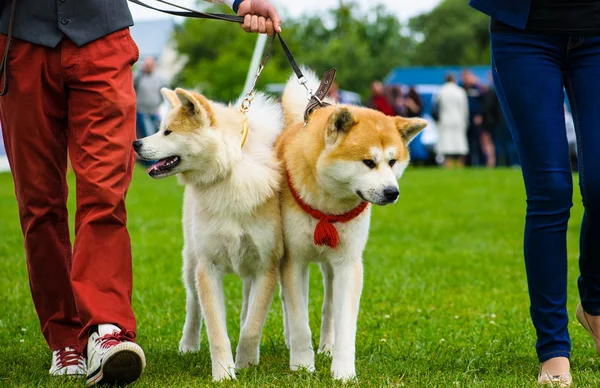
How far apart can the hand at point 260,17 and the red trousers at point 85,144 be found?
0.55 metres

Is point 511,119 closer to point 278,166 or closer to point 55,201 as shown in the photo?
point 278,166

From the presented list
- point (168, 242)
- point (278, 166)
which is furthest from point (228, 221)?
point (168, 242)

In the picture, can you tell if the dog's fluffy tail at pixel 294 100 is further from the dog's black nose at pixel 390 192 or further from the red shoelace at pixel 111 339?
the red shoelace at pixel 111 339

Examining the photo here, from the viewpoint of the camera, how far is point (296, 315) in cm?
377

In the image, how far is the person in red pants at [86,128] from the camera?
3.32 metres

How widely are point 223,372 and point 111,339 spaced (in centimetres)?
59

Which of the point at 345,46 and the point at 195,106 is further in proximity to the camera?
the point at 345,46

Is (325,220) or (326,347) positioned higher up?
(325,220)

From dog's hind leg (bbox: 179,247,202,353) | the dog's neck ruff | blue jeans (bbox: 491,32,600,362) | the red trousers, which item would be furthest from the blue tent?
the red trousers

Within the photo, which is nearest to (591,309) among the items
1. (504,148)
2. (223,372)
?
(223,372)

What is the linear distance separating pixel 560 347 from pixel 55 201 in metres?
2.28

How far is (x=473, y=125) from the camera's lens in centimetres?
1977

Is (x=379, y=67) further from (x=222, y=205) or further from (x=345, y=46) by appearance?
(x=222, y=205)

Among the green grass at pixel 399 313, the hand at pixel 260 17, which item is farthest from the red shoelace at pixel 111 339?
the hand at pixel 260 17
